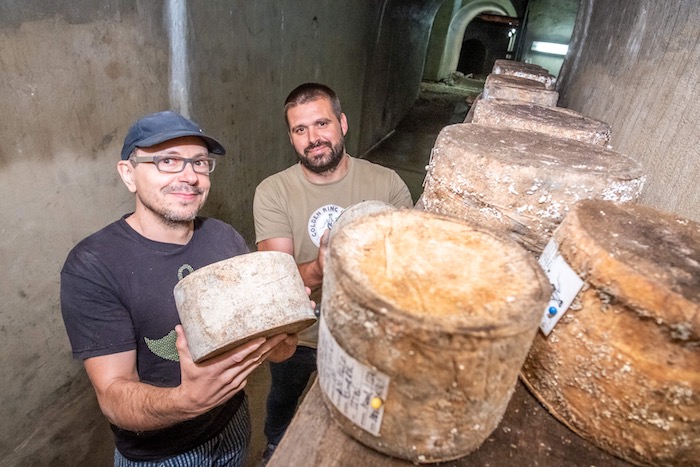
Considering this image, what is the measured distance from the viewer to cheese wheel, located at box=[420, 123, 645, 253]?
907mm

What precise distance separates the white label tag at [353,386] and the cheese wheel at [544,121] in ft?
3.42

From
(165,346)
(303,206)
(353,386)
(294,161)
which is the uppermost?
(353,386)

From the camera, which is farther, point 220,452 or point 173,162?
point 220,452

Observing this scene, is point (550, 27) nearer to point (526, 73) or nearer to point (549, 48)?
point (549, 48)

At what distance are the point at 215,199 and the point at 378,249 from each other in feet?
11.1

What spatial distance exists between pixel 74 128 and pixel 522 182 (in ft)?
7.92

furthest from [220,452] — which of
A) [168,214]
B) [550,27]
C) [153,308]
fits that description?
[550,27]

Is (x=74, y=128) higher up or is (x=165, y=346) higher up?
(x=74, y=128)

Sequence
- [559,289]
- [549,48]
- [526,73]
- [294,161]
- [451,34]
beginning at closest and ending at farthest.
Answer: [559,289], [526,73], [294,161], [549,48], [451,34]

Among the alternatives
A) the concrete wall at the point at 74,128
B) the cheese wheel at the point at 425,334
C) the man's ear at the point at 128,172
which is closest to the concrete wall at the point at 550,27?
the concrete wall at the point at 74,128

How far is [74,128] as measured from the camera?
2.21m

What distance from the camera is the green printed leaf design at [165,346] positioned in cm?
155

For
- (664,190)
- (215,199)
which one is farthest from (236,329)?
(215,199)

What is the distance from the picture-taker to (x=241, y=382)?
1229 mm
